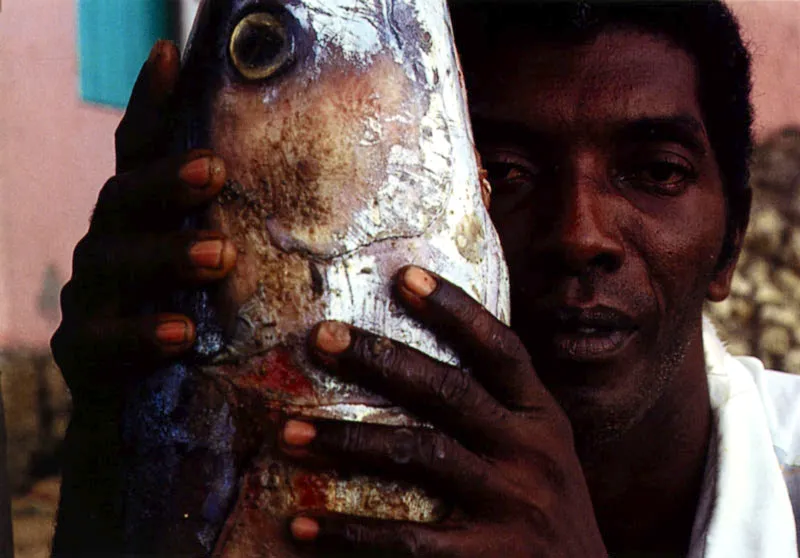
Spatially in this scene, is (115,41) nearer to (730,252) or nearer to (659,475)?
(730,252)

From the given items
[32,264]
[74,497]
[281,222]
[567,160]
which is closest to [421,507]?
[281,222]

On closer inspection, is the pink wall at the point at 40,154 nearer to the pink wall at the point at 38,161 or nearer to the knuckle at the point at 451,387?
the pink wall at the point at 38,161

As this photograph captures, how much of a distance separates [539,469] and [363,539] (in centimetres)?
26

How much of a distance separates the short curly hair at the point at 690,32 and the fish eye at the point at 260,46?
901 millimetres

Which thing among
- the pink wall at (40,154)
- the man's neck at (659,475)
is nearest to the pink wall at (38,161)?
the pink wall at (40,154)

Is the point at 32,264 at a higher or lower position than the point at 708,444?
higher

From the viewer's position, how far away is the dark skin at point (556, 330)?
999 millimetres

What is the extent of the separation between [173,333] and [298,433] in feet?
0.66

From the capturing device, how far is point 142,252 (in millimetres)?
1076

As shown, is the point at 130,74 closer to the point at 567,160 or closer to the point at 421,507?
the point at 567,160

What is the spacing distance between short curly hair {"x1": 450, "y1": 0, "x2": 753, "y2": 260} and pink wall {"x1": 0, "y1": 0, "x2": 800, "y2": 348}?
3.68 feet

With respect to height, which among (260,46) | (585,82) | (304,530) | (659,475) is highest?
(585,82)

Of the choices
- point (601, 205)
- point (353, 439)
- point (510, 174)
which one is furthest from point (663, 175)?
point (353, 439)

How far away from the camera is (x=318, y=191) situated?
1028 mm
